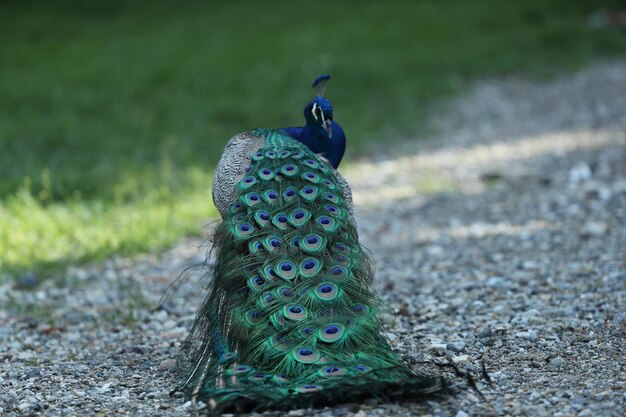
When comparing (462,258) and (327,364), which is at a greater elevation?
(462,258)

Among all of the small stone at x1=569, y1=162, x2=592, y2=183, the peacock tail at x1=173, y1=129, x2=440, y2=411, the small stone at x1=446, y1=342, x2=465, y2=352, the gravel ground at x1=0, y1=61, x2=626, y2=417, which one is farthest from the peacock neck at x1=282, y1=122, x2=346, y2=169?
the small stone at x1=569, y1=162, x2=592, y2=183

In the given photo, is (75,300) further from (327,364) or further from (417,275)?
(327,364)

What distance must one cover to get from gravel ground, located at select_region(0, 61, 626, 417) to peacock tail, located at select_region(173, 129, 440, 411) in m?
0.21

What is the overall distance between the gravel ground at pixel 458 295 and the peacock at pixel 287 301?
0.19 metres

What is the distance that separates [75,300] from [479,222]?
13.4ft

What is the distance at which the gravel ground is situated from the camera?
525cm

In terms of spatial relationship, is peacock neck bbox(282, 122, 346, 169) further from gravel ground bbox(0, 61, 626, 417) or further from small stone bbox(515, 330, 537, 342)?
small stone bbox(515, 330, 537, 342)

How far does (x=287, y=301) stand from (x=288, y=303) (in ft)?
0.04

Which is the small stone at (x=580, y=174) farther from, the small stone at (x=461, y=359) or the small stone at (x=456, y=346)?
the small stone at (x=461, y=359)

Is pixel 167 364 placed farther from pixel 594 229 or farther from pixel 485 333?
pixel 594 229

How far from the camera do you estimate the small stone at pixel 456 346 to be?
5.94 metres

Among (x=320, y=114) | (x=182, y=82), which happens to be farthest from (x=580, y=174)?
(x=182, y=82)

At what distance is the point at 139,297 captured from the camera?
25.3 ft

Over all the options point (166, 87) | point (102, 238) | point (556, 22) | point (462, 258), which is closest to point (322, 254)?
point (462, 258)
